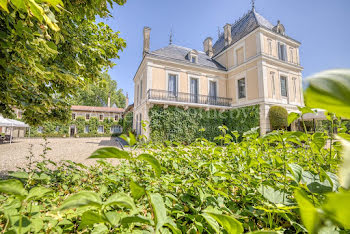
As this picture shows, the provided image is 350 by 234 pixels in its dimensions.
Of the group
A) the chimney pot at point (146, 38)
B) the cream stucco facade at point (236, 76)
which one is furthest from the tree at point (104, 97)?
the cream stucco facade at point (236, 76)

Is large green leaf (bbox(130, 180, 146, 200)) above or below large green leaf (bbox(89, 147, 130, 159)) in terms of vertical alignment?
below

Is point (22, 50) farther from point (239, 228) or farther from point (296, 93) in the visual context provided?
point (296, 93)

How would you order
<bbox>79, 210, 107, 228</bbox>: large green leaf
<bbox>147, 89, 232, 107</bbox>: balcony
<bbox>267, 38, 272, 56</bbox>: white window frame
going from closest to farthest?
<bbox>79, 210, 107, 228</bbox>: large green leaf, <bbox>147, 89, 232, 107</bbox>: balcony, <bbox>267, 38, 272, 56</bbox>: white window frame

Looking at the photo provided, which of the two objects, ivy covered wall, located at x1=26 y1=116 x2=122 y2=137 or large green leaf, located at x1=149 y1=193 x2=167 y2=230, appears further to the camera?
ivy covered wall, located at x1=26 y1=116 x2=122 y2=137

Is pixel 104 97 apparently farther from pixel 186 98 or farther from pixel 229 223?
pixel 229 223

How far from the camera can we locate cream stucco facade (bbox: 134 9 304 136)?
39.9ft

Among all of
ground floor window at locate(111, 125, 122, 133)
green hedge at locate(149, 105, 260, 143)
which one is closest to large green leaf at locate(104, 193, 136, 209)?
green hedge at locate(149, 105, 260, 143)

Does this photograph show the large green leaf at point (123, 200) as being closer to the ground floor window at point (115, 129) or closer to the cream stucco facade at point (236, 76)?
the cream stucco facade at point (236, 76)

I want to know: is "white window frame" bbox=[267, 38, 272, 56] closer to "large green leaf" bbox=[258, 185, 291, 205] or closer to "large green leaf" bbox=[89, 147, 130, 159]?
"large green leaf" bbox=[258, 185, 291, 205]

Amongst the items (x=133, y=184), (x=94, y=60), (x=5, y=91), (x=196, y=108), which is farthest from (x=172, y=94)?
(x=133, y=184)

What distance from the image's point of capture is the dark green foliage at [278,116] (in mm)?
11244

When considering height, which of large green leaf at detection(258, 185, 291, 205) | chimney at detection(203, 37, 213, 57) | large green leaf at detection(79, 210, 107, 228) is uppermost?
chimney at detection(203, 37, 213, 57)

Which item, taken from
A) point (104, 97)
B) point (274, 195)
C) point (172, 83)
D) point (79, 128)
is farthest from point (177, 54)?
point (104, 97)

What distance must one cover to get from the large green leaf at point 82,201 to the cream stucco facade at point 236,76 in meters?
10.8
